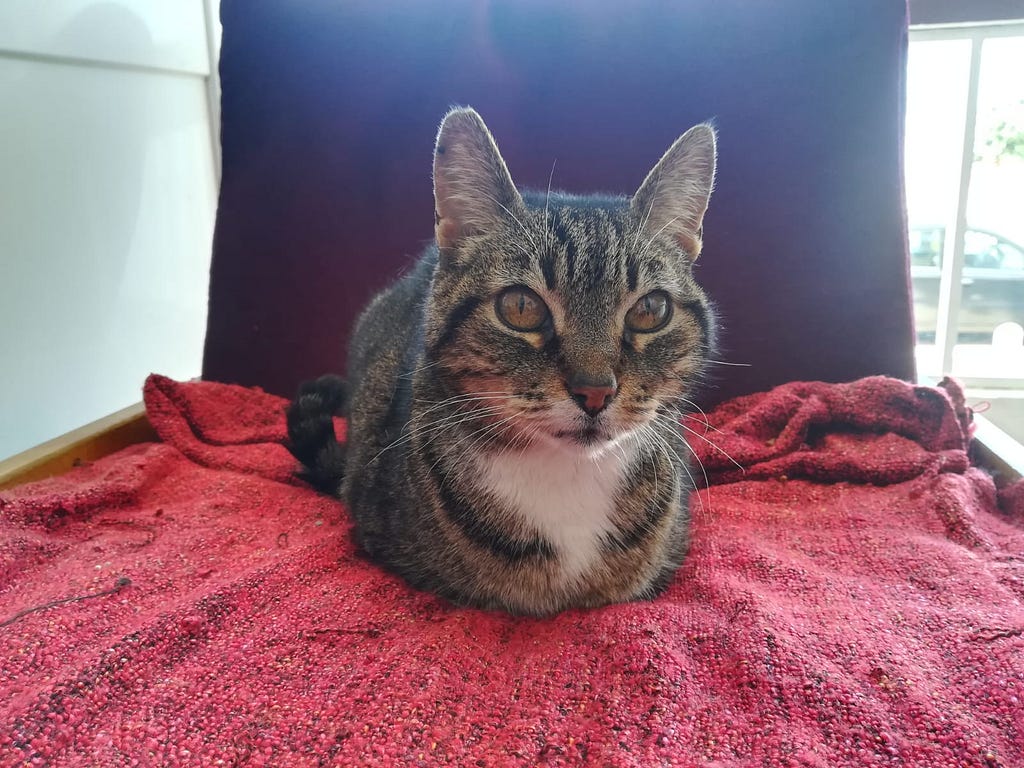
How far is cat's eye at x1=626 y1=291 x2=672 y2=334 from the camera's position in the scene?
99 cm

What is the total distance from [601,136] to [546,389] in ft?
3.20

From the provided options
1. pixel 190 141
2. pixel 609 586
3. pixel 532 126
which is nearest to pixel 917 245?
pixel 532 126

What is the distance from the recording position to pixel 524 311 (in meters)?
0.96

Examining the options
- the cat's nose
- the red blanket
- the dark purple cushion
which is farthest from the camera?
the dark purple cushion

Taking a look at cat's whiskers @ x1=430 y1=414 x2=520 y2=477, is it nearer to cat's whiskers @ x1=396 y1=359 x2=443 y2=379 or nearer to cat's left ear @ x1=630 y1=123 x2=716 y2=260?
cat's whiskers @ x1=396 y1=359 x2=443 y2=379

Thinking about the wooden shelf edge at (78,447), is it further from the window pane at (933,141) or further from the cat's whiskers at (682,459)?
the window pane at (933,141)

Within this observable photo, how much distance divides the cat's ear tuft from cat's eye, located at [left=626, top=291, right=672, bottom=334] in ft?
0.75

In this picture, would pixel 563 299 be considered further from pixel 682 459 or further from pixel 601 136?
pixel 601 136

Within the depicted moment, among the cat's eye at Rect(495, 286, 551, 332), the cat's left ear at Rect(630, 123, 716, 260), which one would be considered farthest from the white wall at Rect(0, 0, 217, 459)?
the cat's left ear at Rect(630, 123, 716, 260)

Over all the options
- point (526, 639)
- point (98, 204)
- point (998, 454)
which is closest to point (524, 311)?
point (526, 639)

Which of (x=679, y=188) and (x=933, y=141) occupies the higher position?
(x=933, y=141)

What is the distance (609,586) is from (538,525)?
149 mm

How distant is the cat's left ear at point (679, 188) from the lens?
3.43 feet

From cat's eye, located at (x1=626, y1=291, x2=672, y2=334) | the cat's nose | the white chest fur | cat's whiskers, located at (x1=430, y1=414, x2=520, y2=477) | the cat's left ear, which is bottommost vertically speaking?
the white chest fur
